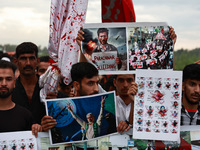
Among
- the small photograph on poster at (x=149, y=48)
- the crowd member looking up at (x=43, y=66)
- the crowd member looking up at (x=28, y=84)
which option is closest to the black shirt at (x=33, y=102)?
the crowd member looking up at (x=28, y=84)

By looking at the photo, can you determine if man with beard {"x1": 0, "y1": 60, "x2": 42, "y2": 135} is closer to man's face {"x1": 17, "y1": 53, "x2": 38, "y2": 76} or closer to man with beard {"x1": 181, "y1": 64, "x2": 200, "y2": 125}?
man's face {"x1": 17, "y1": 53, "x2": 38, "y2": 76}

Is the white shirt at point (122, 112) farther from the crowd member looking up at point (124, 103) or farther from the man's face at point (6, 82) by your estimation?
the man's face at point (6, 82)

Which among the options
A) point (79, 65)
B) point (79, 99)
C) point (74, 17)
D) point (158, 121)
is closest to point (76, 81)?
point (79, 65)

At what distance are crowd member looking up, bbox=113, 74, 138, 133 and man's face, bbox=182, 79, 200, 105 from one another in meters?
0.54

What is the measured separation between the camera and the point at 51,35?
11.4 feet

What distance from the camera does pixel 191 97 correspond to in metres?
3.32

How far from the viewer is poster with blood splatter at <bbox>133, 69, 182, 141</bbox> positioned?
3.03 meters

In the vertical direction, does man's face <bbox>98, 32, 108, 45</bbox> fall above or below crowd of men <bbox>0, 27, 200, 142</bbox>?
above

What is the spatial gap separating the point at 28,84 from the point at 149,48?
1.57 meters

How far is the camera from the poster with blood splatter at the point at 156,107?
9.93ft

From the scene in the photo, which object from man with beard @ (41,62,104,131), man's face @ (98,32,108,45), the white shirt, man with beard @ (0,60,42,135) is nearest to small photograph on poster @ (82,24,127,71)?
man's face @ (98,32,108,45)

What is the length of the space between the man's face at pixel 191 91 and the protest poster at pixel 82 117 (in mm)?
745

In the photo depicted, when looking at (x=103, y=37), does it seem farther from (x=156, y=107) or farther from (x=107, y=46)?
(x=156, y=107)

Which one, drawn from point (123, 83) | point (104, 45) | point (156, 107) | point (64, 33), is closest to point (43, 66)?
point (123, 83)
